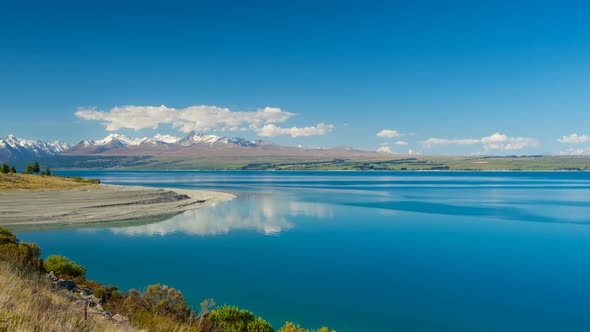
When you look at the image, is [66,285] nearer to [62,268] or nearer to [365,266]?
[62,268]

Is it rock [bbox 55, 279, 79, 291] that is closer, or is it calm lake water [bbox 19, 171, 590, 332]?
rock [bbox 55, 279, 79, 291]

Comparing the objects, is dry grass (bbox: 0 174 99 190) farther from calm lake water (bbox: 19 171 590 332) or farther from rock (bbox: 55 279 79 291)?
rock (bbox: 55 279 79 291)

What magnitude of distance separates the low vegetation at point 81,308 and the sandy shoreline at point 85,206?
1219 inches

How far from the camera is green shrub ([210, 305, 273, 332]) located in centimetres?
1573

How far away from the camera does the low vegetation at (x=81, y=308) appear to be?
842cm

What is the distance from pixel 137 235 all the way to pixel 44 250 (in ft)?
33.4

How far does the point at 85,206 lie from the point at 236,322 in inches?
2237

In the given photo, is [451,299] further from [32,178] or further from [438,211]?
[32,178]

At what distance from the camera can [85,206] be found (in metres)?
64.7

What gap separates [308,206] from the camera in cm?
7694

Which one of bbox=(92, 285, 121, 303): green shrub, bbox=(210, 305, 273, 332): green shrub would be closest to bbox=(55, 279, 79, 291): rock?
bbox=(92, 285, 121, 303): green shrub

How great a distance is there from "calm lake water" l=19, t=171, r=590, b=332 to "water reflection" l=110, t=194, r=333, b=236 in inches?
10.5

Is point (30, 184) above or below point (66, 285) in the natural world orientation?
above

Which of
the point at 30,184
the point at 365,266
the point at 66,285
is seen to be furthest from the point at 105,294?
the point at 30,184
